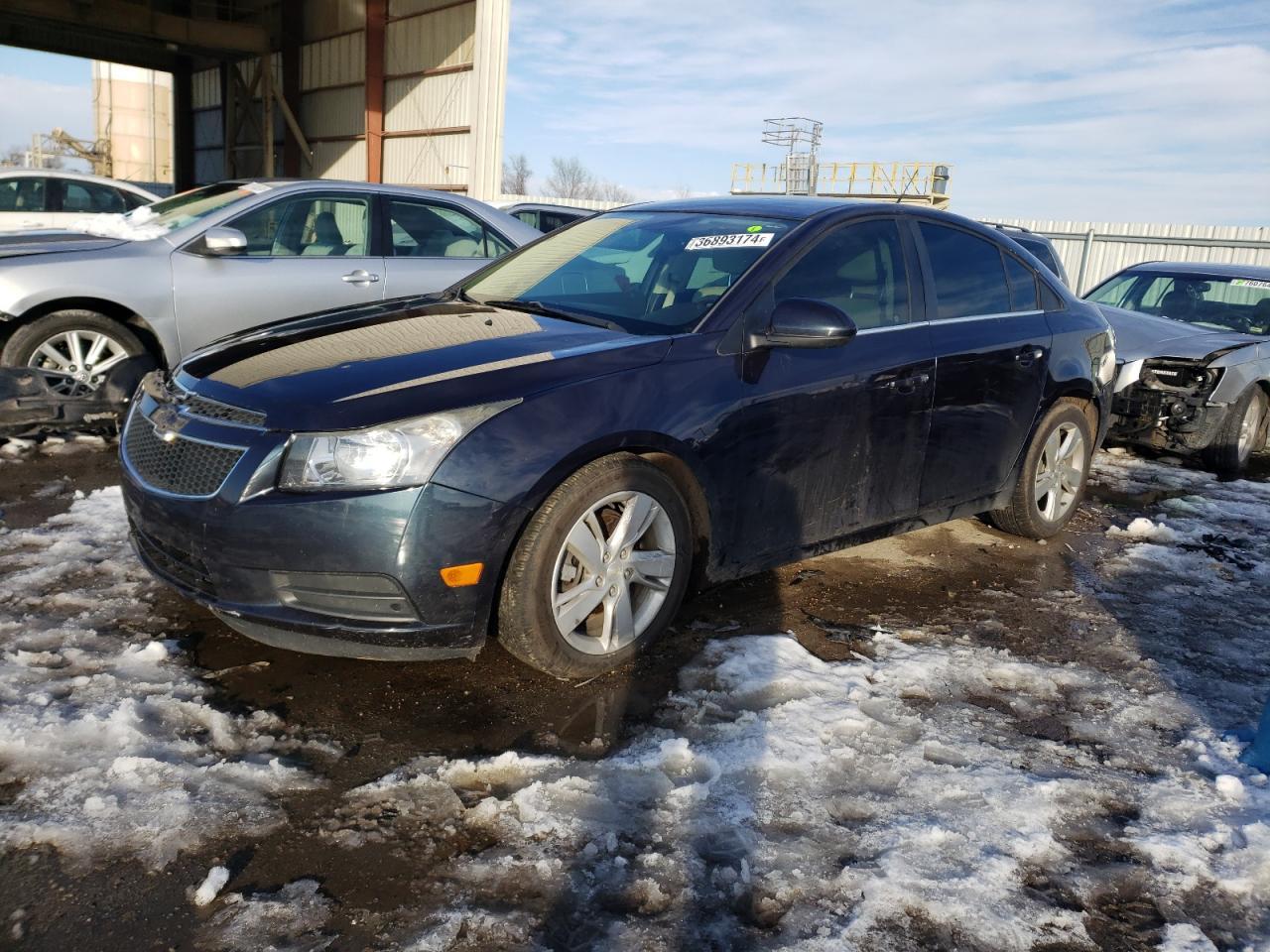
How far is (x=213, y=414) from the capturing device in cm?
299

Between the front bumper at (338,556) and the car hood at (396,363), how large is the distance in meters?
0.18

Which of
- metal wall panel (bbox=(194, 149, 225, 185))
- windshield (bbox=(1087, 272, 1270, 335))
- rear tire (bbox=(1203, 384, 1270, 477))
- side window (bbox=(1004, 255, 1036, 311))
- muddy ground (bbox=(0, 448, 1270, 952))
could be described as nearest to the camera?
muddy ground (bbox=(0, 448, 1270, 952))

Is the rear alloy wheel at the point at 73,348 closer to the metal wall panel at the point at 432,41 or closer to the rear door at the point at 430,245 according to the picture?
the rear door at the point at 430,245

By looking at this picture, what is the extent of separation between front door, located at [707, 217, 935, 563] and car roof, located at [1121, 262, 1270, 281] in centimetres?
550

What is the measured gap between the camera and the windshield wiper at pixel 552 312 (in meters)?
3.48

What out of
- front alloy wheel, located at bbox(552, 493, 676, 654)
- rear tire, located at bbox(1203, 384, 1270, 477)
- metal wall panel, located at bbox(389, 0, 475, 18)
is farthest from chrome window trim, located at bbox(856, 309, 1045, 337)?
metal wall panel, located at bbox(389, 0, 475, 18)

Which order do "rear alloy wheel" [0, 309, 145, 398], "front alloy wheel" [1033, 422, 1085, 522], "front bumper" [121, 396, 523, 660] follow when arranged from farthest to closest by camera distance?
1. "rear alloy wheel" [0, 309, 145, 398]
2. "front alloy wheel" [1033, 422, 1085, 522]
3. "front bumper" [121, 396, 523, 660]

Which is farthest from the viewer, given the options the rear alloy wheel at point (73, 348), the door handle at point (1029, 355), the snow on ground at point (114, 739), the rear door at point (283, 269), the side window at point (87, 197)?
the side window at point (87, 197)

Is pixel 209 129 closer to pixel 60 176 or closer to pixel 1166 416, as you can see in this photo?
pixel 60 176

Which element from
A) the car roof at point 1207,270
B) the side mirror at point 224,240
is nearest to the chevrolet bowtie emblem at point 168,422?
the side mirror at point 224,240

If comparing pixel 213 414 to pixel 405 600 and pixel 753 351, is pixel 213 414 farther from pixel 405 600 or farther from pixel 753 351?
pixel 753 351

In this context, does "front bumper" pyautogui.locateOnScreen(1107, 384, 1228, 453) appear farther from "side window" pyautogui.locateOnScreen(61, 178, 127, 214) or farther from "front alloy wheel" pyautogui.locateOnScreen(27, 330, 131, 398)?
"side window" pyautogui.locateOnScreen(61, 178, 127, 214)

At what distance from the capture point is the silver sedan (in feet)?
18.1

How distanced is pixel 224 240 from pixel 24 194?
6544 mm
